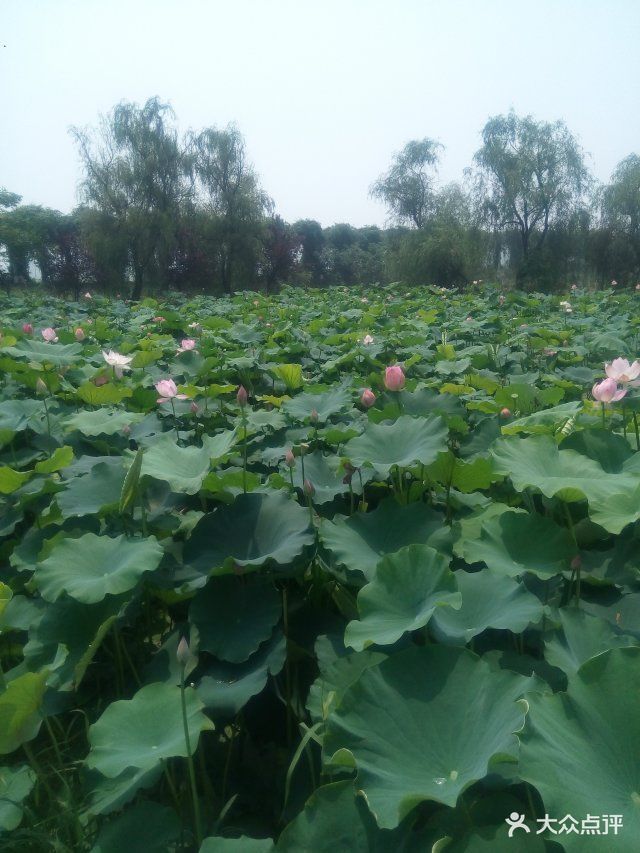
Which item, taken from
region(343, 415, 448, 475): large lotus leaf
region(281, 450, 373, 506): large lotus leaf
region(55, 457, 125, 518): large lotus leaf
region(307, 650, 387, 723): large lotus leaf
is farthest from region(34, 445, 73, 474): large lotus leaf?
region(307, 650, 387, 723): large lotus leaf

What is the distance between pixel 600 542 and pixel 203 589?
27.5 inches

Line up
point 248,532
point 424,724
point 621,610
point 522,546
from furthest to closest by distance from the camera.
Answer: point 248,532 < point 522,546 < point 621,610 < point 424,724

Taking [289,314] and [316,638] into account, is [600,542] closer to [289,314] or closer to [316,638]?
[316,638]

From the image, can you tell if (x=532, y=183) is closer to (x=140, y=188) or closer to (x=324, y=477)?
(x=140, y=188)

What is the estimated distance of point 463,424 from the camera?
5.17 ft

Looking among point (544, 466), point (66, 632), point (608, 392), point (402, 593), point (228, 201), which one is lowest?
point (66, 632)

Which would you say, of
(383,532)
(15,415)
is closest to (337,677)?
(383,532)

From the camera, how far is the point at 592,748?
0.62 m

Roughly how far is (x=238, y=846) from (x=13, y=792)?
375mm

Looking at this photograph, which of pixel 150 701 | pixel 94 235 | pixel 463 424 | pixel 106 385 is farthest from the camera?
pixel 94 235

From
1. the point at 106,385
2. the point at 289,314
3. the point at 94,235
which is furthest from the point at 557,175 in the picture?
the point at 106,385

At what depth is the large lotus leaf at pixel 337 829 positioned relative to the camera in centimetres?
63

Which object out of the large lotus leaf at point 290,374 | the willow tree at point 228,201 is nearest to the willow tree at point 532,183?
the willow tree at point 228,201

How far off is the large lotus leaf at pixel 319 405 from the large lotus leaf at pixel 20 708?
0.98 metres
